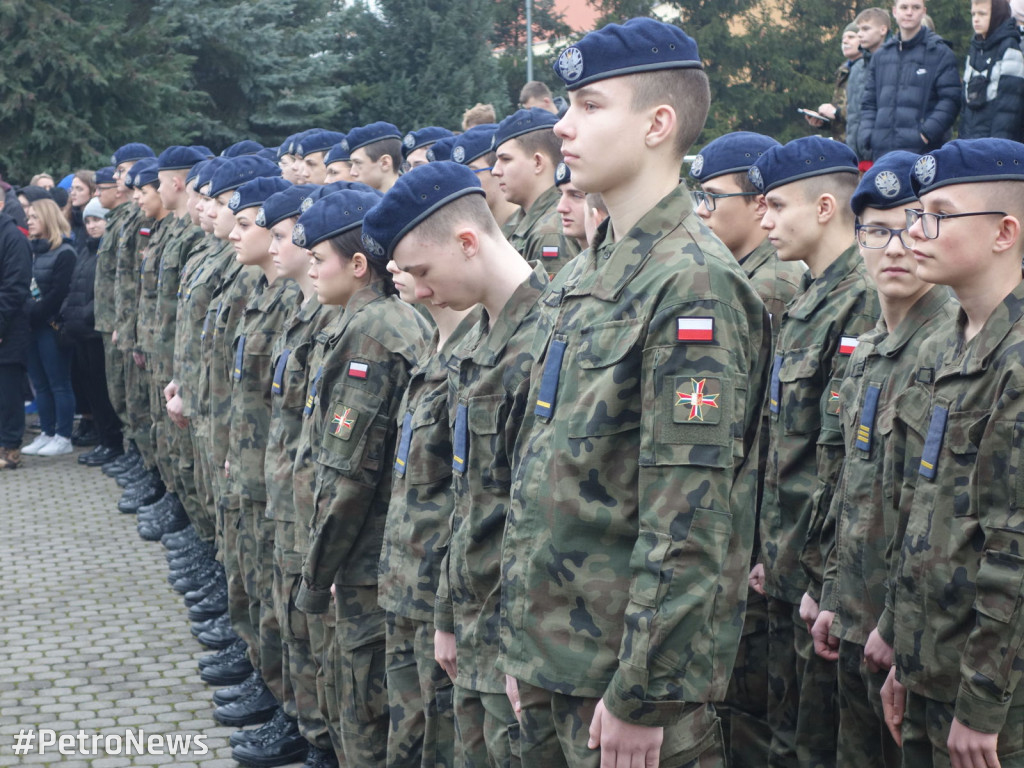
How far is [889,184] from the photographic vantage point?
3.77 m

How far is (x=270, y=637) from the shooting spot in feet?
18.0

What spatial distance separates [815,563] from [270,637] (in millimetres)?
2589

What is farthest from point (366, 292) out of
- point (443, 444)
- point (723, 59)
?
point (723, 59)

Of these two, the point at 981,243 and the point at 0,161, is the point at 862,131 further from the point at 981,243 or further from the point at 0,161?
the point at 0,161

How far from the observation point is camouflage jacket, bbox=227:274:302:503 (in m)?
5.64

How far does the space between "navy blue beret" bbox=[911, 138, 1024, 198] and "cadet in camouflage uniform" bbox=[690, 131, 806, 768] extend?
47.5 inches

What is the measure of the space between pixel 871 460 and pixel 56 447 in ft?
32.4

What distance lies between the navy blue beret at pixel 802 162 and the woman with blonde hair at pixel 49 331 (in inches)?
344

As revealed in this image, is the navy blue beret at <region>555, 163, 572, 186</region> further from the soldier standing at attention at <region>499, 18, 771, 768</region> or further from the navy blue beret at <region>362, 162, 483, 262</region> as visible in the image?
the soldier standing at attention at <region>499, 18, 771, 768</region>

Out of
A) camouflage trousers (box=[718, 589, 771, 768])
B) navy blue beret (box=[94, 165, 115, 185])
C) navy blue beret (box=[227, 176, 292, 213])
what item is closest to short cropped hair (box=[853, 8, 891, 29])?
navy blue beret (box=[227, 176, 292, 213])

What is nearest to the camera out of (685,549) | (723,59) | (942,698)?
(685,549)

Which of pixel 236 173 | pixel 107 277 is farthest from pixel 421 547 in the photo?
pixel 107 277

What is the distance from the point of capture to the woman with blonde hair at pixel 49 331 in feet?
37.9

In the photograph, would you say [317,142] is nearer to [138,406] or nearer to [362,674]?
[138,406]
